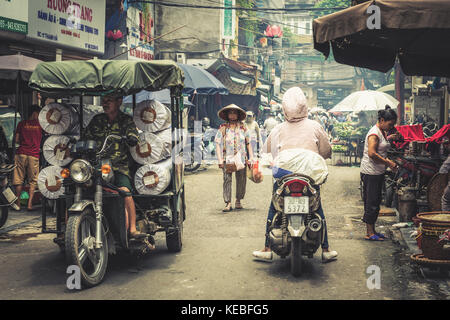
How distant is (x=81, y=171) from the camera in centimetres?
549

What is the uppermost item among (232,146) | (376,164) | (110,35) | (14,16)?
(110,35)

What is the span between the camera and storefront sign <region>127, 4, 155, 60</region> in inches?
829

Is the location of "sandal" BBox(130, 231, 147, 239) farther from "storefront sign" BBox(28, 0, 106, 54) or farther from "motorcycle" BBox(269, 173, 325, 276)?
"storefront sign" BBox(28, 0, 106, 54)

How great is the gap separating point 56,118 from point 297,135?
9.12ft

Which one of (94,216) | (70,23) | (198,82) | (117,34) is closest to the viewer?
(94,216)

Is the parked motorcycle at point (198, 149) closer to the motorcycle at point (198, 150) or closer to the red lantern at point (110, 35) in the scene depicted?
the motorcycle at point (198, 150)

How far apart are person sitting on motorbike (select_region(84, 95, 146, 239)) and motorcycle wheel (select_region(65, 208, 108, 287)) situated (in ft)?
1.48

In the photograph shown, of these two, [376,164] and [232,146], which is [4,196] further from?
[376,164]

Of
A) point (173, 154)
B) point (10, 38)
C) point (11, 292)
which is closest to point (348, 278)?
point (173, 154)

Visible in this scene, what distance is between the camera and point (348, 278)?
5727 mm

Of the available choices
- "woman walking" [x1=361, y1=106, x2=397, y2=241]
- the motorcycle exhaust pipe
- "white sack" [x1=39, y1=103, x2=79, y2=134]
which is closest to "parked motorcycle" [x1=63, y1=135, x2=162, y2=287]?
"white sack" [x1=39, y1=103, x2=79, y2=134]

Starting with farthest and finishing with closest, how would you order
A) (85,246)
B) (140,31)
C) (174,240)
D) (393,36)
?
1. (140,31)
2. (393,36)
3. (174,240)
4. (85,246)

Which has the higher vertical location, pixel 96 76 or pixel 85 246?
pixel 96 76

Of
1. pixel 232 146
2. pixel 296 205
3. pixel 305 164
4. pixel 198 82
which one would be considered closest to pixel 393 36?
pixel 305 164
